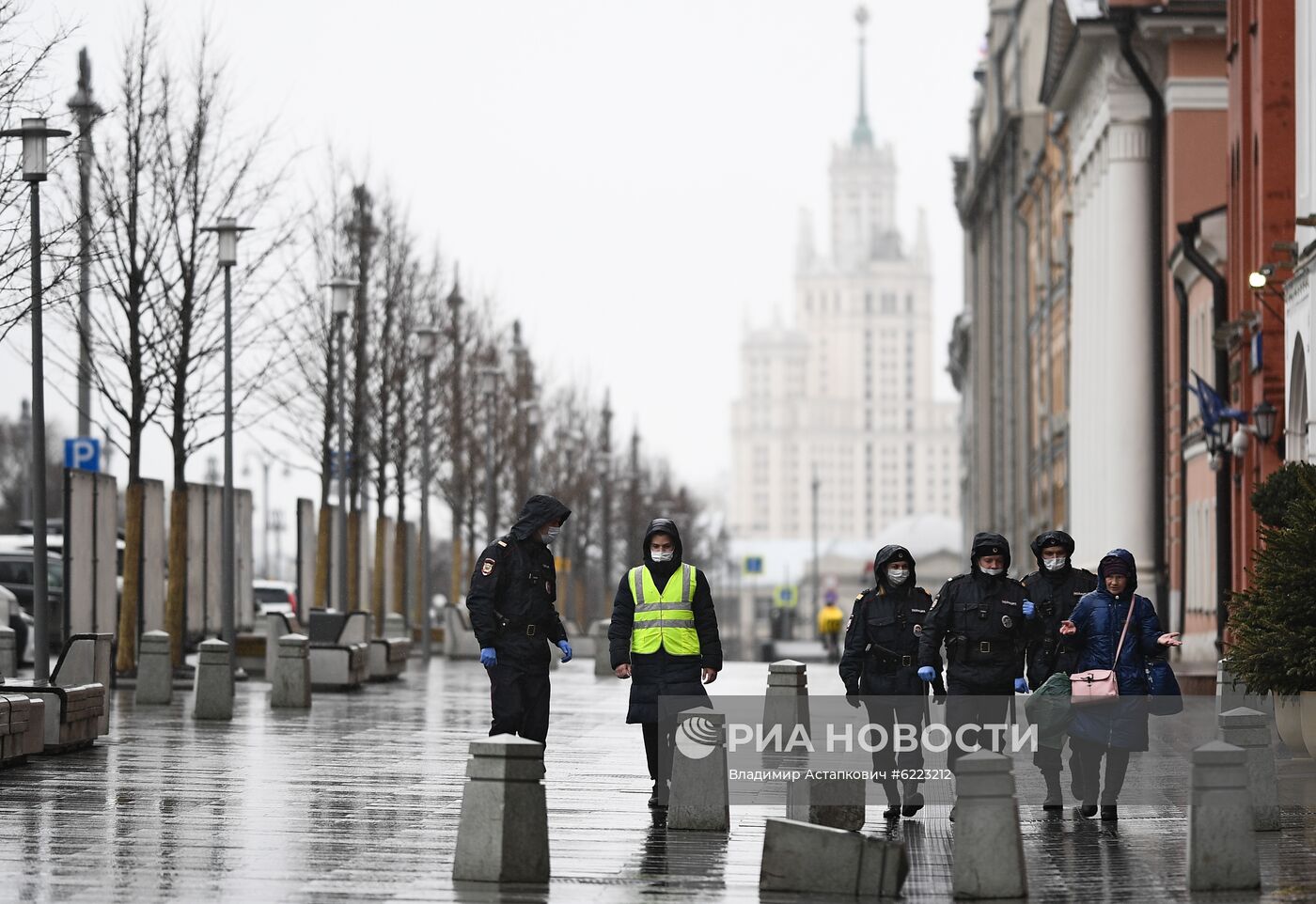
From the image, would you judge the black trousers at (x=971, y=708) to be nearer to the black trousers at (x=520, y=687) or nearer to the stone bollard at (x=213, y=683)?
the black trousers at (x=520, y=687)

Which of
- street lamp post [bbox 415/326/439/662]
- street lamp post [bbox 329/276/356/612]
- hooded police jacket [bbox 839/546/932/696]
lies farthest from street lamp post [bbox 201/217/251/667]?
hooded police jacket [bbox 839/546/932/696]

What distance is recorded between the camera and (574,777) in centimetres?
1897

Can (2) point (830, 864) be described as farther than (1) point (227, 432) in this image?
No

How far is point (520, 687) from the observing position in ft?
52.7

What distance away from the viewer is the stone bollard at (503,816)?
12.0 metres

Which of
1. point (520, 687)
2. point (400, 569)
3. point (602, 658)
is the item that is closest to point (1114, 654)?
point (520, 687)

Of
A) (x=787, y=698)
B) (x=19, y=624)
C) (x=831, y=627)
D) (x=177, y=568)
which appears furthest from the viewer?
(x=831, y=627)

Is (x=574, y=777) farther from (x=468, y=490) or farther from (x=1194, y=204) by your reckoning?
(x=468, y=490)

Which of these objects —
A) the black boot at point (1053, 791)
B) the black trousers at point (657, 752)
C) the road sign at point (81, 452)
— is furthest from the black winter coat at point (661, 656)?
the road sign at point (81, 452)

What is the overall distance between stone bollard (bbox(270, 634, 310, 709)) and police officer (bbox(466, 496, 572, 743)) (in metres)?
11.9

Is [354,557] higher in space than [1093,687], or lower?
higher

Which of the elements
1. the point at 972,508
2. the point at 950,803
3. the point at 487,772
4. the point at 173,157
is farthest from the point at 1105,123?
the point at 972,508

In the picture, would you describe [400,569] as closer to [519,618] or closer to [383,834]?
[519,618]

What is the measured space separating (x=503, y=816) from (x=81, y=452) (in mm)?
26562
